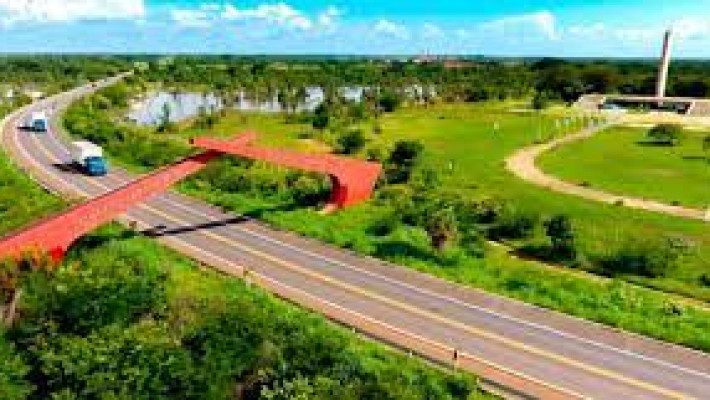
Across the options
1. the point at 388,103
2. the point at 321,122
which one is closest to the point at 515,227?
the point at 321,122

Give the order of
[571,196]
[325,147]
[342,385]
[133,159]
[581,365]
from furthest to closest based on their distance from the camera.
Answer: [325,147] < [133,159] < [571,196] < [581,365] < [342,385]

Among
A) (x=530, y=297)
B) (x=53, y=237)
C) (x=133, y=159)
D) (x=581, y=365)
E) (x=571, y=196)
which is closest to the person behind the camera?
(x=581, y=365)

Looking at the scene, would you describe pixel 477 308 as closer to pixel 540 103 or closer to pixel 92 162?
pixel 92 162

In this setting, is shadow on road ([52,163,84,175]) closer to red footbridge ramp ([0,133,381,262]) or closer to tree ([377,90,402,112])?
red footbridge ramp ([0,133,381,262])

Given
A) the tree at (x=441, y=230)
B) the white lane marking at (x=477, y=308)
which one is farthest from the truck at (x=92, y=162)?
the tree at (x=441, y=230)

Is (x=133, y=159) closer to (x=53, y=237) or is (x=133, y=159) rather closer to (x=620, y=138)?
(x=53, y=237)

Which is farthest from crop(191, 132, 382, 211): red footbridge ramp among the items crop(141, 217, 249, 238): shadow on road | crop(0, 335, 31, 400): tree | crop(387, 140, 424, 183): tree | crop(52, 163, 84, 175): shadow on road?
crop(52, 163, 84, 175): shadow on road

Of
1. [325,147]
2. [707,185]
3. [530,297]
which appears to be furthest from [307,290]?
[325,147]
